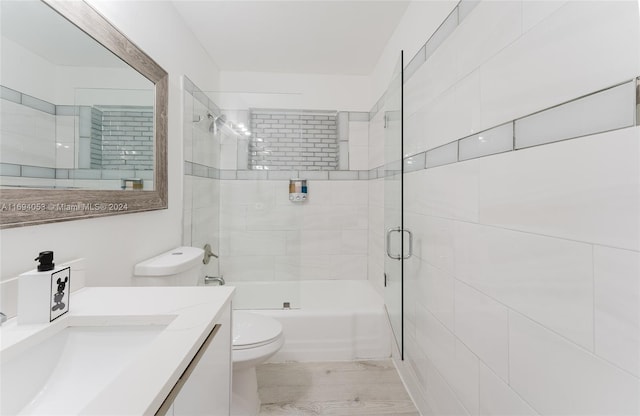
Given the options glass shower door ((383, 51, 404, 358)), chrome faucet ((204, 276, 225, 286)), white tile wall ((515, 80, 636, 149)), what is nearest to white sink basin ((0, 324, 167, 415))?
white tile wall ((515, 80, 636, 149))

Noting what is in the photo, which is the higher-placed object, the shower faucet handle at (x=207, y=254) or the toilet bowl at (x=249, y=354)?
the shower faucet handle at (x=207, y=254)

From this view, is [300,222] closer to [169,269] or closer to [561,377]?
[169,269]

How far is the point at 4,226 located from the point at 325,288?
93.0 inches

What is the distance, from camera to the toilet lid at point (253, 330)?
→ 1548 millimetres

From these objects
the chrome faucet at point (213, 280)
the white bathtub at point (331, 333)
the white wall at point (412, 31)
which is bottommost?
the white bathtub at point (331, 333)

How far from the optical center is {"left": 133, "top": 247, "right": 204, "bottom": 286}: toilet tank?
1509mm

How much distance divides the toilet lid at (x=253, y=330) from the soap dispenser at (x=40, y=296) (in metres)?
0.87

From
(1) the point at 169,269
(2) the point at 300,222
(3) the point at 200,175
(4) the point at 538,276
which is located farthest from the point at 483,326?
(3) the point at 200,175

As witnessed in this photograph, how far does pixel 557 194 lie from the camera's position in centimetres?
77

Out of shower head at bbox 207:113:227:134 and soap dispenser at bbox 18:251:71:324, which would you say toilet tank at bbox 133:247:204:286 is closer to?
soap dispenser at bbox 18:251:71:324

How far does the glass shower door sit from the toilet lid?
0.73 metres

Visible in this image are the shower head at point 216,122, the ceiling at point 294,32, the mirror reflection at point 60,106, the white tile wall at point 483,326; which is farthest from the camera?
the shower head at point 216,122

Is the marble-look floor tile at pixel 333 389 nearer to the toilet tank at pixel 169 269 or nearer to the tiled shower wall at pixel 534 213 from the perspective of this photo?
the tiled shower wall at pixel 534 213

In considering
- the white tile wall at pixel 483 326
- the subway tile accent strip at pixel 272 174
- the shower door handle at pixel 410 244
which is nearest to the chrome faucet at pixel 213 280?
the subway tile accent strip at pixel 272 174
